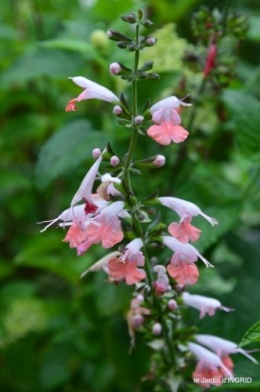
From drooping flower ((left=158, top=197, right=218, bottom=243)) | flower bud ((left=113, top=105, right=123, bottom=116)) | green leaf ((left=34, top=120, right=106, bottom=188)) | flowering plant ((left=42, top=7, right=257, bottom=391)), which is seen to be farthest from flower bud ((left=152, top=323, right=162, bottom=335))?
green leaf ((left=34, top=120, right=106, bottom=188))

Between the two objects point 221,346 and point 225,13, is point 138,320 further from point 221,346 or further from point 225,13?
point 225,13

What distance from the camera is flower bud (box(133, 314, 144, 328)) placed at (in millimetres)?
586

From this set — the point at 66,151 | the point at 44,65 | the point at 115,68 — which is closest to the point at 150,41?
the point at 115,68

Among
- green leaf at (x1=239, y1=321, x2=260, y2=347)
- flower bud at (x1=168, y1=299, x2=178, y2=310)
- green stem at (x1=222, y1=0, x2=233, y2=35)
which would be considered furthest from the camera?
green stem at (x1=222, y1=0, x2=233, y2=35)

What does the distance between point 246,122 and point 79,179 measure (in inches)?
17.4

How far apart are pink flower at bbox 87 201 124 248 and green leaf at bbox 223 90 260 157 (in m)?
0.41

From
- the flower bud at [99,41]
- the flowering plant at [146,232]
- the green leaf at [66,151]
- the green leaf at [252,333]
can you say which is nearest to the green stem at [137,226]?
the flowering plant at [146,232]

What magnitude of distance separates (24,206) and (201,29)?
24.2 inches

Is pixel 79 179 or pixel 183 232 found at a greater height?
pixel 183 232

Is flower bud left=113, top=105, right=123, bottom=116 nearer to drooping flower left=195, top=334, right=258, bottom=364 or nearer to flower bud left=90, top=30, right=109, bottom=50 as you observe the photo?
drooping flower left=195, top=334, right=258, bottom=364

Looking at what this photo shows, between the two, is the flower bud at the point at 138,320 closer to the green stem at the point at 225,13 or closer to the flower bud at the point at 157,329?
the flower bud at the point at 157,329

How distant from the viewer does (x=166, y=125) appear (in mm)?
492

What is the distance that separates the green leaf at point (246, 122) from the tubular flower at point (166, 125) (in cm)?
37

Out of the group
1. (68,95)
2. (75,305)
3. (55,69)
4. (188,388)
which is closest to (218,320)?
(188,388)
